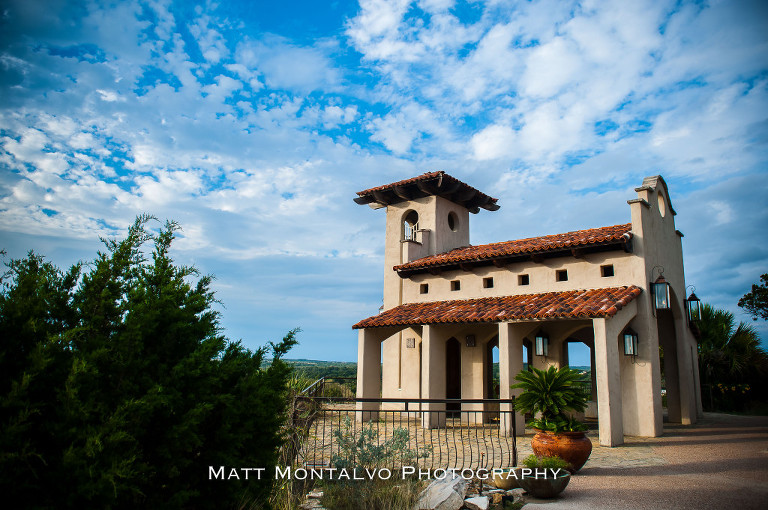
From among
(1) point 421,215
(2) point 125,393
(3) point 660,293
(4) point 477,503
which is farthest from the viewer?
(1) point 421,215

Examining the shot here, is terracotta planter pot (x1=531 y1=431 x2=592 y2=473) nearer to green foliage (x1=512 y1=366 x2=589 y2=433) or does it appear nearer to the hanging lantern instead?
green foliage (x1=512 y1=366 x2=589 y2=433)

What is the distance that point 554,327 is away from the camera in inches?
672

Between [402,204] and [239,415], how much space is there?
1684 cm

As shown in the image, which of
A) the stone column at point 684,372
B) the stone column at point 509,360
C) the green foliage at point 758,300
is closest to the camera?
the stone column at point 509,360

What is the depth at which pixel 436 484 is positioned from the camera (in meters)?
6.52

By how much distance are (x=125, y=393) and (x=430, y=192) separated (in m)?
16.7

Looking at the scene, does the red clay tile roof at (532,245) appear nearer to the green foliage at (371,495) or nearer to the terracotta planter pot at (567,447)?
the terracotta planter pot at (567,447)

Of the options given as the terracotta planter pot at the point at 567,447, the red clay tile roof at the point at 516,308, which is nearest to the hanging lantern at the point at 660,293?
the red clay tile roof at the point at 516,308

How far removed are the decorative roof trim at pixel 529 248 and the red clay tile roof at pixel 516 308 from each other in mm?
1270

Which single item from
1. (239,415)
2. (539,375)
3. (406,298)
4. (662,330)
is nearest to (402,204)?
(406,298)

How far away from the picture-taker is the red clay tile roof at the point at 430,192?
19375mm

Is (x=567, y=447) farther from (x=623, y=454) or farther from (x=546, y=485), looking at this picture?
(x=623, y=454)

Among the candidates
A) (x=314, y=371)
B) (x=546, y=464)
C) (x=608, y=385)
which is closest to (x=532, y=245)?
(x=608, y=385)

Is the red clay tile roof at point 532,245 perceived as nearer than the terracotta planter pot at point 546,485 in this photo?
No
